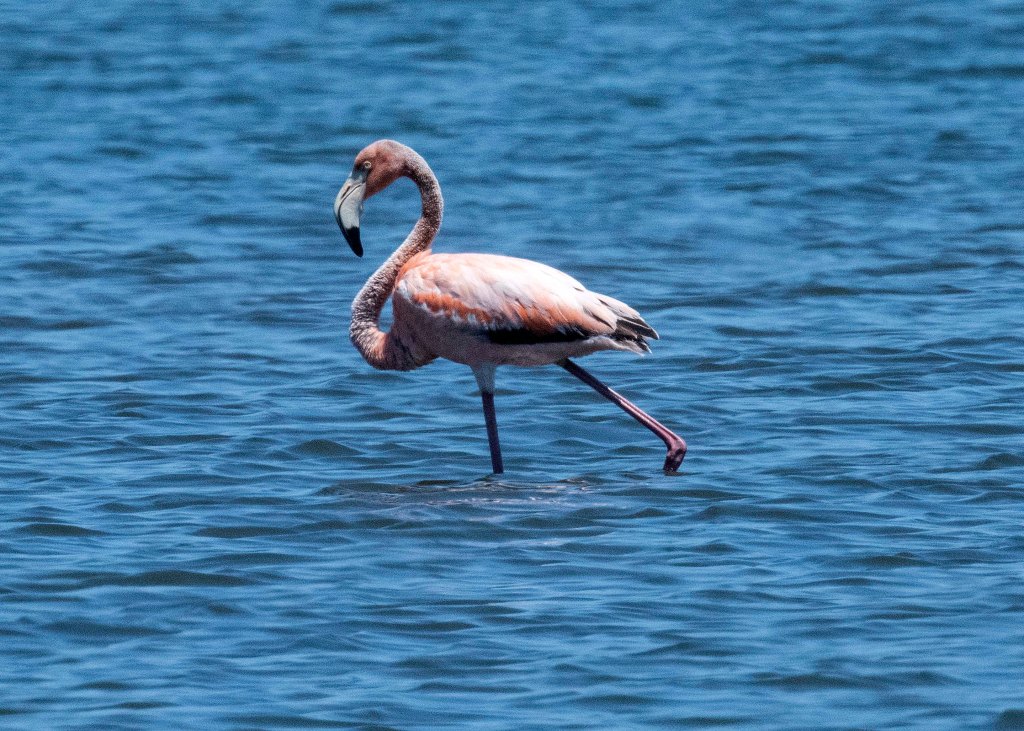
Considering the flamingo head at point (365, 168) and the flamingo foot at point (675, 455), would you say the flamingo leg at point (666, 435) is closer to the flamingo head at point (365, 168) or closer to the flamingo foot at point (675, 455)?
the flamingo foot at point (675, 455)

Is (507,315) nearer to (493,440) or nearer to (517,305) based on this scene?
(517,305)

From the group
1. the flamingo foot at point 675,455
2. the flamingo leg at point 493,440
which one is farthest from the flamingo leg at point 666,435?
the flamingo leg at point 493,440

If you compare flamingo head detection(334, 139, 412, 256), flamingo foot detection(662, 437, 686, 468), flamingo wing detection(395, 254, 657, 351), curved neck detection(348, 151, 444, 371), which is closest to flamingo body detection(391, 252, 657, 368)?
flamingo wing detection(395, 254, 657, 351)

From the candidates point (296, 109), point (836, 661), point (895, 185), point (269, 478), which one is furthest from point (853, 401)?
point (296, 109)

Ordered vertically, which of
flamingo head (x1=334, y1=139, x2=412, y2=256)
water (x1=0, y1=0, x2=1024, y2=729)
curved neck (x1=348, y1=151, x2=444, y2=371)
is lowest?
water (x1=0, y1=0, x2=1024, y2=729)

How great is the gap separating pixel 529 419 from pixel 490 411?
48.9 inches

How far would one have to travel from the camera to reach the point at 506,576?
7.25m

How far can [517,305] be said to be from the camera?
8.68 meters

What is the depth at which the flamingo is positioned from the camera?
868 cm

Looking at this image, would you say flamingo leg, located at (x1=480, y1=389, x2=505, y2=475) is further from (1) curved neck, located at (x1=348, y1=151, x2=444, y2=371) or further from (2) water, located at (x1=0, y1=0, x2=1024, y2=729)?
(1) curved neck, located at (x1=348, y1=151, x2=444, y2=371)

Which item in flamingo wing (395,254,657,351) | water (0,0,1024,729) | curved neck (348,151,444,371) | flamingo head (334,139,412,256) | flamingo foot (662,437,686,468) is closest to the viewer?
water (0,0,1024,729)

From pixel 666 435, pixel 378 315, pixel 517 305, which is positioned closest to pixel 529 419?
pixel 378 315

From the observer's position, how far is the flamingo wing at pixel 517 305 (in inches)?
341

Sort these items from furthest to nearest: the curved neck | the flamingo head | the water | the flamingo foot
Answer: the flamingo head, the curved neck, the flamingo foot, the water
